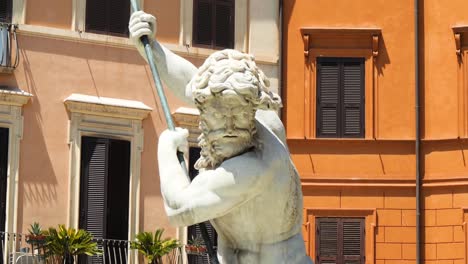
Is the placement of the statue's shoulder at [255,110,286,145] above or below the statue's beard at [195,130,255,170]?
above

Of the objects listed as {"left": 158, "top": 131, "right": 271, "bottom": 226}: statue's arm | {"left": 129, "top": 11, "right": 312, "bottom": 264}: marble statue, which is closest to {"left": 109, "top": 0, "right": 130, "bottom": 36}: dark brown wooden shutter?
{"left": 129, "top": 11, "right": 312, "bottom": 264}: marble statue

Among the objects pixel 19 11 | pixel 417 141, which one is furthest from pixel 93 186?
pixel 417 141

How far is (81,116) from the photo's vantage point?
92.5ft

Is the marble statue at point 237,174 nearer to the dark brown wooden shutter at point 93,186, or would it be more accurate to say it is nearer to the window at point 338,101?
the dark brown wooden shutter at point 93,186

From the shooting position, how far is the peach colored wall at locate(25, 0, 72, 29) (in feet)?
92.3

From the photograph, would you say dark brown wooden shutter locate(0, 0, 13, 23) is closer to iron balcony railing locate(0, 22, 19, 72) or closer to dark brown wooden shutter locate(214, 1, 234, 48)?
iron balcony railing locate(0, 22, 19, 72)

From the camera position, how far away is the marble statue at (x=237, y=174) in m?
6.82

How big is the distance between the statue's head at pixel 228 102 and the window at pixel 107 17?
2199cm

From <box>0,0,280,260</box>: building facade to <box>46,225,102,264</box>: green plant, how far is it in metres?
0.61

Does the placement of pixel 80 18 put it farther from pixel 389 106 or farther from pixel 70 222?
pixel 389 106

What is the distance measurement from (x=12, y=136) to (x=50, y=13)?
8.36 feet

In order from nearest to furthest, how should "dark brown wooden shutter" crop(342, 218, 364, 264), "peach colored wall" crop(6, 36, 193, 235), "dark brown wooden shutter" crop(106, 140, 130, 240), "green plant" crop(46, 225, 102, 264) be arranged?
"green plant" crop(46, 225, 102, 264) → "peach colored wall" crop(6, 36, 193, 235) → "dark brown wooden shutter" crop(106, 140, 130, 240) → "dark brown wooden shutter" crop(342, 218, 364, 264)

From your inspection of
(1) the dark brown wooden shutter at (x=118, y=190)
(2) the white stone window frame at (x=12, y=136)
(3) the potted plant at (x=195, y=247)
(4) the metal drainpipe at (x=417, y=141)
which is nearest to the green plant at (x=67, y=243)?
(2) the white stone window frame at (x=12, y=136)

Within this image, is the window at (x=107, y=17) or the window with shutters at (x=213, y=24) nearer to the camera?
the window at (x=107, y=17)
